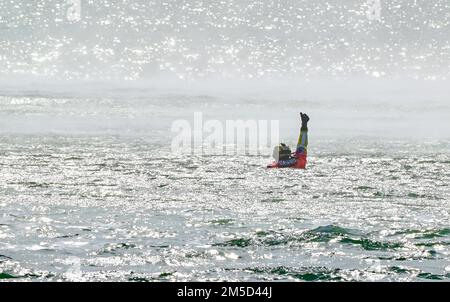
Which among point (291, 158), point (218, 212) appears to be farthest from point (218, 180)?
point (218, 212)

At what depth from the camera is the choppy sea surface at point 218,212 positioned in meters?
22.2

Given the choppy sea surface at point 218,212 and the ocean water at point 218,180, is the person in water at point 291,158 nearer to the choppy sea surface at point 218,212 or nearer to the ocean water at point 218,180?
the choppy sea surface at point 218,212

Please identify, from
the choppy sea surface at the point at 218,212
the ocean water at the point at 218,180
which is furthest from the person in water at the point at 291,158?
the ocean water at the point at 218,180

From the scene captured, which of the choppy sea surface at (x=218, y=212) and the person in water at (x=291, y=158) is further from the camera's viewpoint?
the person in water at (x=291, y=158)

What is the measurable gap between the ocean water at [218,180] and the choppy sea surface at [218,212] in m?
0.07

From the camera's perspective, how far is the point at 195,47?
164375mm

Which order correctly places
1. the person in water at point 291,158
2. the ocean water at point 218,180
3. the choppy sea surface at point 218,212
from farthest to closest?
the person in water at point 291,158 → the ocean water at point 218,180 → the choppy sea surface at point 218,212

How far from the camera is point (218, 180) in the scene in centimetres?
3859

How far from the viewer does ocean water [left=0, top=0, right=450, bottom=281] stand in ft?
75.0

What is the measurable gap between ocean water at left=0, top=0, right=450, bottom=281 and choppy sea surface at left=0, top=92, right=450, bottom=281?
7 centimetres

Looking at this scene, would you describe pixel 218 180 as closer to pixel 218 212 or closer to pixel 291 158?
pixel 291 158

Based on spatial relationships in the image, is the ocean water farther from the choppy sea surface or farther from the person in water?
the person in water

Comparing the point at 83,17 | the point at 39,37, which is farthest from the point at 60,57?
the point at 83,17
